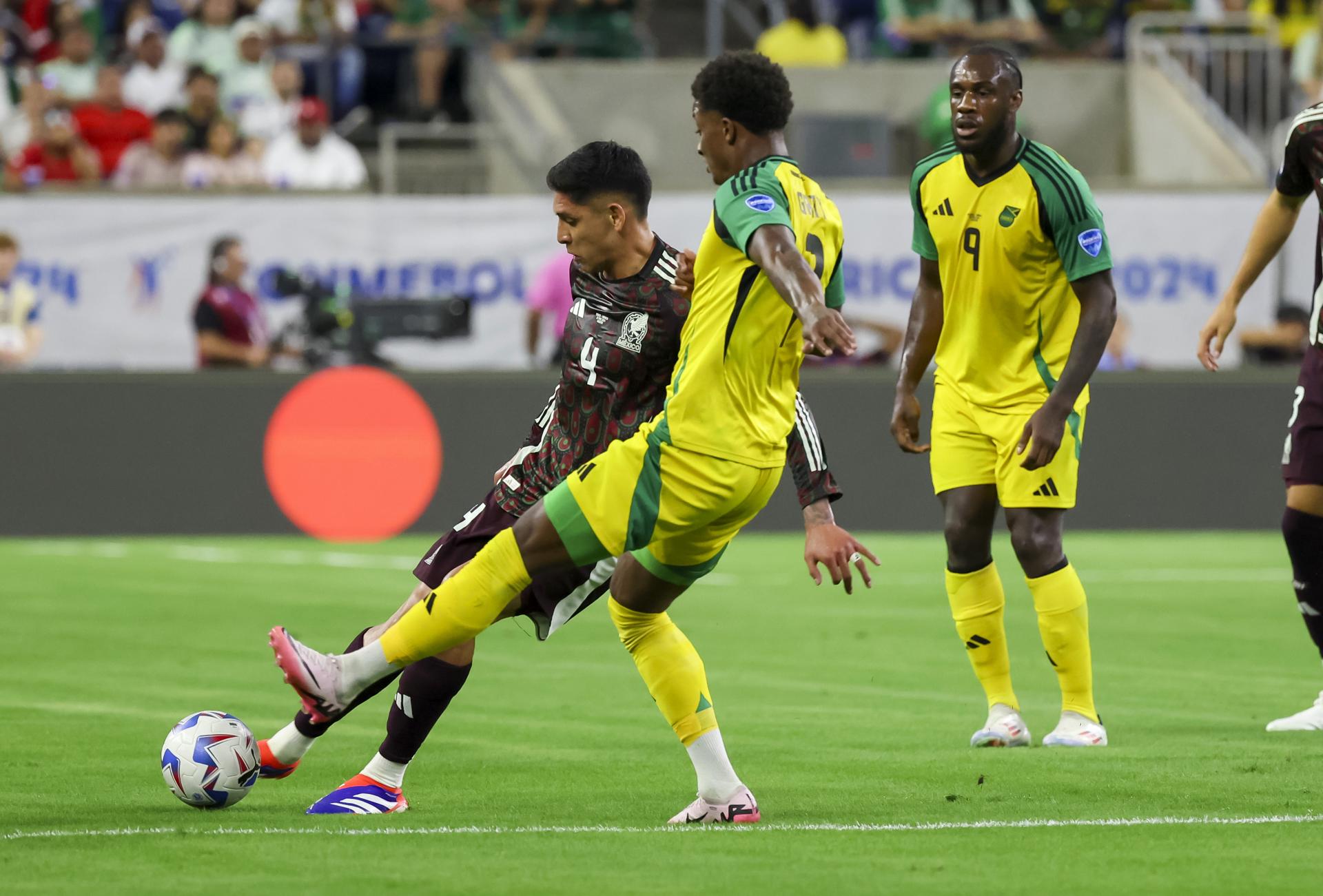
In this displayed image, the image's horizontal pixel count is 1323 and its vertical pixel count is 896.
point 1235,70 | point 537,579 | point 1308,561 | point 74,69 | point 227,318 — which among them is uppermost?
point 537,579

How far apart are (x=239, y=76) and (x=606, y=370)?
50.5 ft

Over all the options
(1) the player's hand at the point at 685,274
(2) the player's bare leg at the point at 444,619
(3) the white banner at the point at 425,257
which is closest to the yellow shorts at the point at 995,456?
(1) the player's hand at the point at 685,274

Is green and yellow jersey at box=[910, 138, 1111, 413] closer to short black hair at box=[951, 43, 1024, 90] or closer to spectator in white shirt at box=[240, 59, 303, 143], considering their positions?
short black hair at box=[951, 43, 1024, 90]

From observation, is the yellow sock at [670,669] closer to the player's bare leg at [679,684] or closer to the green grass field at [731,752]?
the player's bare leg at [679,684]

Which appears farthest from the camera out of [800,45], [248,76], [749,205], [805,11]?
[800,45]

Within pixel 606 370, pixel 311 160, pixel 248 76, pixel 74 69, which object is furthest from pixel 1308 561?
pixel 74 69

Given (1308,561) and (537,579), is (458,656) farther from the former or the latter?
(1308,561)

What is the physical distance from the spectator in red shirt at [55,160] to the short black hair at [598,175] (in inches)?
527

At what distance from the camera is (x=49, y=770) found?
6.70 meters

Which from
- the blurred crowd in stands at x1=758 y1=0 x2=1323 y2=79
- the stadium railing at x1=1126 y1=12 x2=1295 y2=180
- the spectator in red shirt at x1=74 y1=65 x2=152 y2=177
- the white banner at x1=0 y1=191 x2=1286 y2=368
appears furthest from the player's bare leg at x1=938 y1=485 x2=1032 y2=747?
the stadium railing at x1=1126 y1=12 x2=1295 y2=180

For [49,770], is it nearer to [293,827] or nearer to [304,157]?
[293,827]

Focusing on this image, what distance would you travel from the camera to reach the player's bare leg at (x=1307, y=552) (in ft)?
24.2

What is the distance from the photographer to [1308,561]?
742cm

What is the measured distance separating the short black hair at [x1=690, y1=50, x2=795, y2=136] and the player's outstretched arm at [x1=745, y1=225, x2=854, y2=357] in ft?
1.39
